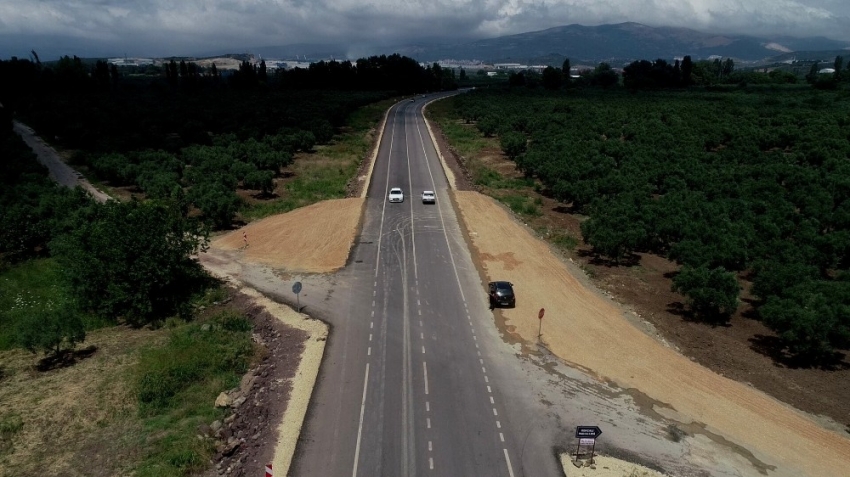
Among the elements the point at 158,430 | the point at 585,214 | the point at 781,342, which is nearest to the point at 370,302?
the point at 158,430

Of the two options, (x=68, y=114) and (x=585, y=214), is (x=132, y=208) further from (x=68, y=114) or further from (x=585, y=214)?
(x=68, y=114)

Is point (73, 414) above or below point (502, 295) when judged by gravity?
below

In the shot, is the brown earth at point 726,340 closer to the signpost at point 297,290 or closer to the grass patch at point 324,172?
the signpost at point 297,290

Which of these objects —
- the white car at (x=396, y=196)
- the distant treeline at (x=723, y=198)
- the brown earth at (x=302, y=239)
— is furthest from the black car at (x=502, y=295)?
the white car at (x=396, y=196)

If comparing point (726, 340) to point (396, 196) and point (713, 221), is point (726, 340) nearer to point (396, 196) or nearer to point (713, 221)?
point (713, 221)

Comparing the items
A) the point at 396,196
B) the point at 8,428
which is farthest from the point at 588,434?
the point at 396,196

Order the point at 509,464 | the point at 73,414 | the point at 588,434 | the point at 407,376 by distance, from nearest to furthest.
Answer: the point at 588,434 → the point at 509,464 → the point at 73,414 → the point at 407,376
